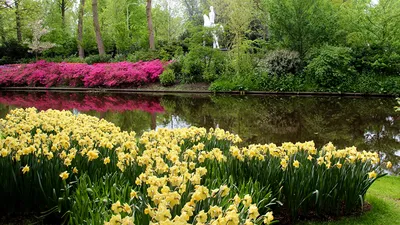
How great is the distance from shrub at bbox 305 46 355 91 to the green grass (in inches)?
516

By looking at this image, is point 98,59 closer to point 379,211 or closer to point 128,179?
point 128,179

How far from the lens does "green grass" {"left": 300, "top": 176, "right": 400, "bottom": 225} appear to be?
3.88 meters

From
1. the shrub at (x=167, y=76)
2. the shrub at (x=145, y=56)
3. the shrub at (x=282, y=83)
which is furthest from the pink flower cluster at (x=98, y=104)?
the shrub at (x=145, y=56)

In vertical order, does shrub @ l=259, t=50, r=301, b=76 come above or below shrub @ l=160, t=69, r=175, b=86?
above

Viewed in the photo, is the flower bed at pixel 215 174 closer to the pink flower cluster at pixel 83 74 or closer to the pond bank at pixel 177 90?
the pond bank at pixel 177 90

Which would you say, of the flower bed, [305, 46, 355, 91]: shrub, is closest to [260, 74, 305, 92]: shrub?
[305, 46, 355, 91]: shrub

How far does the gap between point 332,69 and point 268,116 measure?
7.29 meters

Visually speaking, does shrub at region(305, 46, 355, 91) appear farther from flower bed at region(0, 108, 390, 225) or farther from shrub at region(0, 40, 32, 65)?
shrub at region(0, 40, 32, 65)

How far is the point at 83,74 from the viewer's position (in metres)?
22.6

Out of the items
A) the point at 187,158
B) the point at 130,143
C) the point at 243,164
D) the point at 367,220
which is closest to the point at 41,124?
the point at 130,143

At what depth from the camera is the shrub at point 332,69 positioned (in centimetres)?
1761

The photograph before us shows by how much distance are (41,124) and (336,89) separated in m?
14.6

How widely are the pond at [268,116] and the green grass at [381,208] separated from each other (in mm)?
1418

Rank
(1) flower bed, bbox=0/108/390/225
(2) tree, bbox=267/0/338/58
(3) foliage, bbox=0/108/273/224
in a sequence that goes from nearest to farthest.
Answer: (3) foliage, bbox=0/108/273/224, (1) flower bed, bbox=0/108/390/225, (2) tree, bbox=267/0/338/58
